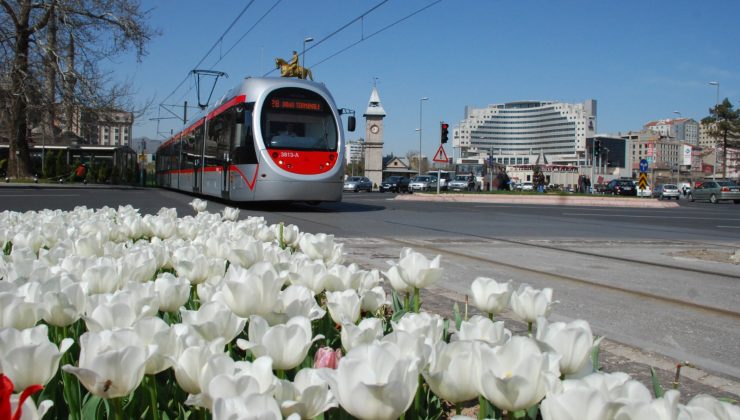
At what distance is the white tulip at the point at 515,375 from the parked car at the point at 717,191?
1982 inches

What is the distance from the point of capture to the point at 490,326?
160cm

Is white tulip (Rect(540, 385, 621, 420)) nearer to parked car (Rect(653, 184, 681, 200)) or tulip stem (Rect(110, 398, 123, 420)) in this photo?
tulip stem (Rect(110, 398, 123, 420))

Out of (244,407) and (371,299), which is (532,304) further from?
(244,407)

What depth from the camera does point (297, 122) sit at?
15836 mm

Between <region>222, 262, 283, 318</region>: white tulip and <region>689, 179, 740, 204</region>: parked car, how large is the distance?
5010 cm

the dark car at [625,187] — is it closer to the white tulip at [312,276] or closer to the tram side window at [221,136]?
the tram side window at [221,136]

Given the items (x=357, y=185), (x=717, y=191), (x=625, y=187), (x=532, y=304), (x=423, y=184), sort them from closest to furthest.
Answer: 1. (x=532, y=304)
2. (x=717, y=191)
3. (x=357, y=185)
4. (x=625, y=187)
5. (x=423, y=184)

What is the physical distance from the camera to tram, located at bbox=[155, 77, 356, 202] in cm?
1538

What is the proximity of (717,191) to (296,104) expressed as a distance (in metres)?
40.4

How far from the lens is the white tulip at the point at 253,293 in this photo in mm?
1791

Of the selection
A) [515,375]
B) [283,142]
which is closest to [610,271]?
[515,375]

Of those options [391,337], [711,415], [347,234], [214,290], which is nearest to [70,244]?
[214,290]

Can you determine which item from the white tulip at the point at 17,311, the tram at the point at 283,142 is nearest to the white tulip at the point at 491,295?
the white tulip at the point at 17,311

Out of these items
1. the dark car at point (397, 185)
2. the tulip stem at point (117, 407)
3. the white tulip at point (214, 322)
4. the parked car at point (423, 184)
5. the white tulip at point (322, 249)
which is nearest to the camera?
the tulip stem at point (117, 407)
